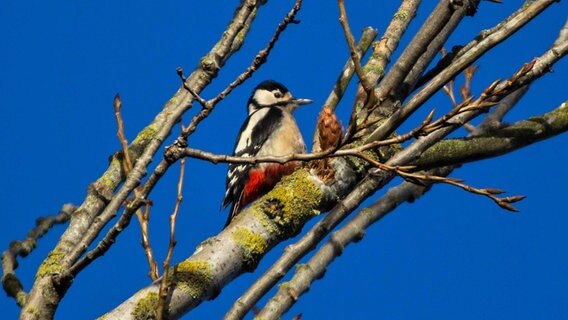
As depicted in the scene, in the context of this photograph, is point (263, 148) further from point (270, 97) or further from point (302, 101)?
point (270, 97)

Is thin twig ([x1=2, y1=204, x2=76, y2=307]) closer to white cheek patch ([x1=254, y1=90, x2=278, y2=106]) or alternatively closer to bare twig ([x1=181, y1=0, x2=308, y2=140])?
bare twig ([x1=181, y1=0, x2=308, y2=140])

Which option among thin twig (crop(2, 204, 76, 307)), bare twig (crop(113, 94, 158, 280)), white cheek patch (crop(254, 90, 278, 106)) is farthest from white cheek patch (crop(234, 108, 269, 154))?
bare twig (crop(113, 94, 158, 280))

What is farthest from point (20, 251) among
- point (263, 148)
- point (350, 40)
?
point (263, 148)

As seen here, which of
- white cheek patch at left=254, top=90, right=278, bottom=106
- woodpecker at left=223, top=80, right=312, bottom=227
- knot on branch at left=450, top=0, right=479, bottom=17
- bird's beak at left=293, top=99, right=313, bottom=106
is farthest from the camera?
white cheek patch at left=254, top=90, right=278, bottom=106

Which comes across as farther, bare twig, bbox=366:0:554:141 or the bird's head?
the bird's head

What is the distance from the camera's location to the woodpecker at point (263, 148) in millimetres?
5094

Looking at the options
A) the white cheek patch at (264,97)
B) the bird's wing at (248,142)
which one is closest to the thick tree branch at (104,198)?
the bird's wing at (248,142)

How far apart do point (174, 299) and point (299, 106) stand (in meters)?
4.05

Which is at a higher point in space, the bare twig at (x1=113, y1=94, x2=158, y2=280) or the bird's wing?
the bird's wing

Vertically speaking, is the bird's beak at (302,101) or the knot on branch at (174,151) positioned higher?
the bird's beak at (302,101)

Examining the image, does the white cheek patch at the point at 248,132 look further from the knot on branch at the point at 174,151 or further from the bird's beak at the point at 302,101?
the knot on branch at the point at 174,151

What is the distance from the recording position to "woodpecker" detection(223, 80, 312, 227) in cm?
509

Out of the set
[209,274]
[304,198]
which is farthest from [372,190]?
[209,274]

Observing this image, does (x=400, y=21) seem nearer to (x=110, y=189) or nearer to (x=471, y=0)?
(x=471, y=0)
